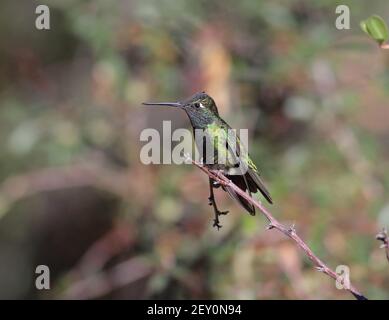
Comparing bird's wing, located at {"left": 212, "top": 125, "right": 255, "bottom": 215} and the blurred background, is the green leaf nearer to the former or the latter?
bird's wing, located at {"left": 212, "top": 125, "right": 255, "bottom": 215}

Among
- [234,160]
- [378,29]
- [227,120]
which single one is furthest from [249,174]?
[227,120]

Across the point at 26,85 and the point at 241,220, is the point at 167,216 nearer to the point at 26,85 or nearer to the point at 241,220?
the point at 241,220

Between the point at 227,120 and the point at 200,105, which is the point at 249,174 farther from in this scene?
the point at 227,120

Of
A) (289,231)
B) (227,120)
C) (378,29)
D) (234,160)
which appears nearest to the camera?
(289,231)

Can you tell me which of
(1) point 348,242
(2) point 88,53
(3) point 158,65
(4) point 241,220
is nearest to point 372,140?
(1) point 348,242

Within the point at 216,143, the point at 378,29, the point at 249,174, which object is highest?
the point at 378,29

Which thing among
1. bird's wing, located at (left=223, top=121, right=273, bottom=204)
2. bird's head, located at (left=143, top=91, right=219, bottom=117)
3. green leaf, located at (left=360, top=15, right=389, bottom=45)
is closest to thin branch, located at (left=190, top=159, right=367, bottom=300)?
bird's wing, located at (left=223, top=121, right=273, bottom=204)

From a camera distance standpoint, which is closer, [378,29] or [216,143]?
[378,29]

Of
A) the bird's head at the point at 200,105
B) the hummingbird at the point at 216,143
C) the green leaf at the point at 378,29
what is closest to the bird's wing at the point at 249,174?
the hummingbird at the point at 216,143
